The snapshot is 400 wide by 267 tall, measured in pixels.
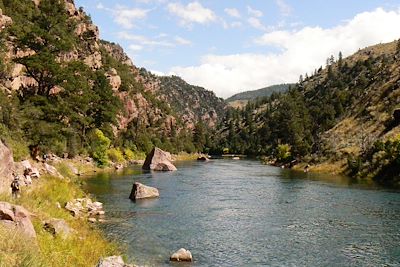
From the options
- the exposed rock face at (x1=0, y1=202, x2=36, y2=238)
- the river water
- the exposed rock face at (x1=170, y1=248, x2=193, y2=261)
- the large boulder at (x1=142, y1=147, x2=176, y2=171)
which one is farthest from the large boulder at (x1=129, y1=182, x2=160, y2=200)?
the large boulder at (x1=142, y1=147, x2=176, y2=171)

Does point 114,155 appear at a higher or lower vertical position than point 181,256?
higher

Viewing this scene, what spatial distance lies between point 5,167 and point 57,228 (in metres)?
6.29

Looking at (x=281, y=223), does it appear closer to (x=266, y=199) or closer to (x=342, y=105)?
(x=266, y=199)

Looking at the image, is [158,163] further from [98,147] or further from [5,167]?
[5,167]

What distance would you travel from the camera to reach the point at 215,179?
→ 76562 millimetres

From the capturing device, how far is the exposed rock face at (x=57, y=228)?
77.4ft

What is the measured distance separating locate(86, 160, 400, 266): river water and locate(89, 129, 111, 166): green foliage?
34.3 m

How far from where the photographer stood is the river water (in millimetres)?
27938

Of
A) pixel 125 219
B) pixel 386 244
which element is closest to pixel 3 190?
pixel 125 219

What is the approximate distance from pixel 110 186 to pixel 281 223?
29.9 meters

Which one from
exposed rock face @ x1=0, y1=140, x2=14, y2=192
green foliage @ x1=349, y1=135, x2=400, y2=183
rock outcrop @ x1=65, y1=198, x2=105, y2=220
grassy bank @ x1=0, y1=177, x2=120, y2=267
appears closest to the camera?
grassy bank @ x1=0, y1=177, x2=120, y2=267

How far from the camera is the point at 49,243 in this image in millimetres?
20719

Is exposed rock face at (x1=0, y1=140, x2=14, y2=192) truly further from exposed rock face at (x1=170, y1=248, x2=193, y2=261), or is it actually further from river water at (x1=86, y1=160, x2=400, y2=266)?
exposed rock face at (x1=170, y1=248, x2=193, y2=261)

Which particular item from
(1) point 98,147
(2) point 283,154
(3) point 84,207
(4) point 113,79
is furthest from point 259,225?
(4) point 113,79
